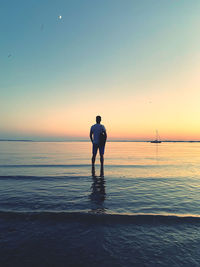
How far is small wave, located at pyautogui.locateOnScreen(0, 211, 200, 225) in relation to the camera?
138 inches

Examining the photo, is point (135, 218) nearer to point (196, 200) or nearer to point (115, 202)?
point (115, 202)

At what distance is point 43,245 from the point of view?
2592 millimetres

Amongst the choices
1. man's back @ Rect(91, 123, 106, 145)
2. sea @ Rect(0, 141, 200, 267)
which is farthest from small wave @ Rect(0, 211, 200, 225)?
man's back @ Rect(91, 123, 106, 145)

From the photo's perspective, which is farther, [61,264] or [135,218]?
[135,218]

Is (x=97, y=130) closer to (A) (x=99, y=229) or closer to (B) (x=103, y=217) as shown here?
(B) (x=103, y=217)

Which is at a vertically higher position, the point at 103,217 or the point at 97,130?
the point at 97,130

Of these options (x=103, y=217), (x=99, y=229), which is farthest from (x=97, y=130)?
(x=99, y=229)

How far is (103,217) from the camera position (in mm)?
3602

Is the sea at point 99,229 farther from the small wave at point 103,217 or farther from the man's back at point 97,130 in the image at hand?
the man's back at point 97,130

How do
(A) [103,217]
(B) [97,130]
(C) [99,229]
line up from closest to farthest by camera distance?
(C) [99,229]
(A) [103,217]
(B) [97,130]

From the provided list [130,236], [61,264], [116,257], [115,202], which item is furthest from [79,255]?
[115,202]

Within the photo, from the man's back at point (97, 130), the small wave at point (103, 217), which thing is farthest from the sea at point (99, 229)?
the man's back at point (97, 130)

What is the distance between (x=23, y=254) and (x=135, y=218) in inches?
86.2

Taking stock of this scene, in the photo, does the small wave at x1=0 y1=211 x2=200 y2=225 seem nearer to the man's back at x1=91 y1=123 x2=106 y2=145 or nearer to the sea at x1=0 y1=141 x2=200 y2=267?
the sea at x1=0 y1=141 x2=200 y2=267
